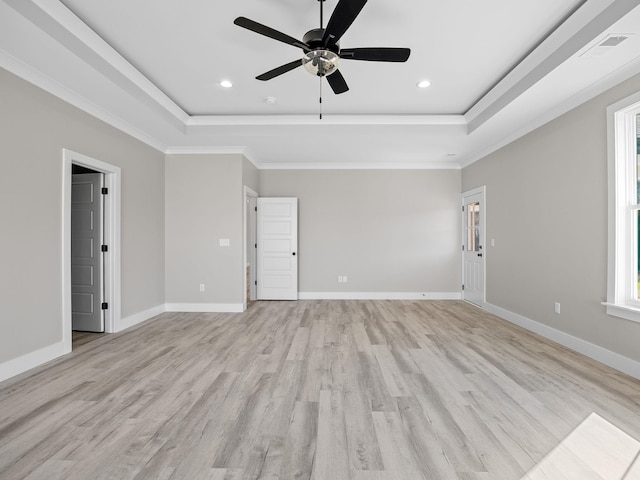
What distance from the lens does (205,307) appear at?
5.31 metres

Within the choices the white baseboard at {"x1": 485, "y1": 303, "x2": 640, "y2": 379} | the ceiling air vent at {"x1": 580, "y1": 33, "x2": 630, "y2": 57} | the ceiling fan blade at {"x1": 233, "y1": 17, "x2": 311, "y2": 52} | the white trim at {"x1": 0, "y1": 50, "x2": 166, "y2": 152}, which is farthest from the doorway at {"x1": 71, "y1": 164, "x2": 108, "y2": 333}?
the white baseboard at {"x1": 485, "y1": 303, "x2": 640, "y2": 379}

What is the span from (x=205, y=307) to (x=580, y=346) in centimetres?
506

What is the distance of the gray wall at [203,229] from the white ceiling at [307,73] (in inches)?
19.3

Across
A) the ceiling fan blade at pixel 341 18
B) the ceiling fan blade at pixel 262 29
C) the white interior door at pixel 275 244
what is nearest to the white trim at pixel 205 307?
the white interior door at pixel 275 244

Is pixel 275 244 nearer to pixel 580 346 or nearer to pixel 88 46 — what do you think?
pixel 88 46

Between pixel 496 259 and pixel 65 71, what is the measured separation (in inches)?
232

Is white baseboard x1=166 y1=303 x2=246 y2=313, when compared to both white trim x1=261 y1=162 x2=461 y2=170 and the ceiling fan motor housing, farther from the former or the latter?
the ceiling fan motor housing

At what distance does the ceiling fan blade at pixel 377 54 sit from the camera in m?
2.29

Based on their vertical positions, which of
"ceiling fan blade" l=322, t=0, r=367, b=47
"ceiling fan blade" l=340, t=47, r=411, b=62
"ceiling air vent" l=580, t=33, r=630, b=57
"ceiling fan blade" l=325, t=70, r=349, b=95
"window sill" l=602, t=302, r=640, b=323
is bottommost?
"window sill" l=602, t=302, r=640, b=323

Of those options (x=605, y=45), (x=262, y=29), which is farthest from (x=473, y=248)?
(x=262, y=29)

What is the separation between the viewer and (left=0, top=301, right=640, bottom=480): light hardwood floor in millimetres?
1645

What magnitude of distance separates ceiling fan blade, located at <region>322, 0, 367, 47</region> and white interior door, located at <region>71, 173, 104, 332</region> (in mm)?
3481

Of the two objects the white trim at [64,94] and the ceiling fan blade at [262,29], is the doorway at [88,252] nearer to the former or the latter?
the white trim at [64,94]

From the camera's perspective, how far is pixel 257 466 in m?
1.62
